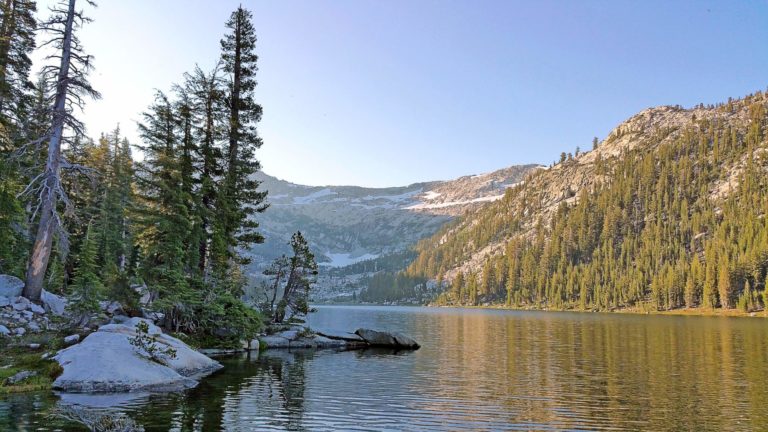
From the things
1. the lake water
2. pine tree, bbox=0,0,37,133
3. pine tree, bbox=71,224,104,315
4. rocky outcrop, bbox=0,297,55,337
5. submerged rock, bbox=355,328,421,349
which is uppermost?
pine tree, bbox=0,0,37,133

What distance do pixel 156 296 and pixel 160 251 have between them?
3586 millimetres

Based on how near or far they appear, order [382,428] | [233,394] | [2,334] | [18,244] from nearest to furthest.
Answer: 1. [382,428]
2. [233,394]
3. [2,334]
4. [18,244]

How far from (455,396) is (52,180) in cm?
2854

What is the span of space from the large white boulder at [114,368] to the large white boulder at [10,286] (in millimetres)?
7911

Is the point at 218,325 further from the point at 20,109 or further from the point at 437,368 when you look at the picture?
the point at 20,109

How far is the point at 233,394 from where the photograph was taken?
2431 centimetres

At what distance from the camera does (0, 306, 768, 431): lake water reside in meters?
19.7

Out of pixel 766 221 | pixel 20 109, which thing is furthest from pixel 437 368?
pixel 766 221

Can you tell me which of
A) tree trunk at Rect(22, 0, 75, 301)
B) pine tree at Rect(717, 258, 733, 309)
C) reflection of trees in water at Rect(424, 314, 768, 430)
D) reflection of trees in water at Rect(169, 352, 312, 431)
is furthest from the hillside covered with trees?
pine tree at Rect(717, 258, 733, 309)

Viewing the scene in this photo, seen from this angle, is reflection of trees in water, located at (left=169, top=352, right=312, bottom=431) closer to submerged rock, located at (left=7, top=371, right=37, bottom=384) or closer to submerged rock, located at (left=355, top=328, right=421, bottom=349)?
submerged rock, located at (left=7, top=371, right=37, bottom=384)

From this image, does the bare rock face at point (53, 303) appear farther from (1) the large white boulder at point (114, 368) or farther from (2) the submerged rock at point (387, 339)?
(2) the submerged rock at point (387, 339)

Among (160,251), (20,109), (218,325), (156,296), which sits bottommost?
(218,325)

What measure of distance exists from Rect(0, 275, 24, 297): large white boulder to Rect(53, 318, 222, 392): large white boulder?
7.91 meters

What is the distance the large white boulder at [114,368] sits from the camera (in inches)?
903
